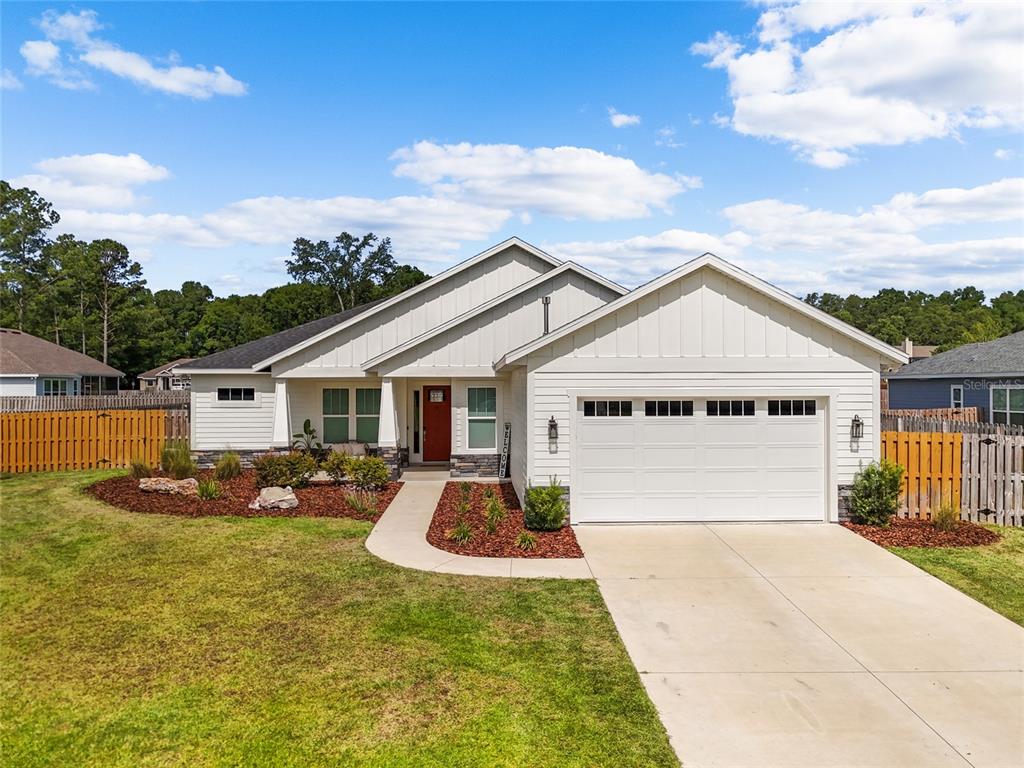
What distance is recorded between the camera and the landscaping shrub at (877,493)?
36.4 ft

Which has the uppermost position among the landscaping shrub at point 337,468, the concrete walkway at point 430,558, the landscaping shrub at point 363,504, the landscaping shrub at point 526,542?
the landscaping shrub at point 337,468

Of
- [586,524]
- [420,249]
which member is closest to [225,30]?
[586,524]

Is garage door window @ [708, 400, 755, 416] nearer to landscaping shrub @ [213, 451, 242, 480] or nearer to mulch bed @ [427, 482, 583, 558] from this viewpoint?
mulch bed @ [427, 482, 583, 558]

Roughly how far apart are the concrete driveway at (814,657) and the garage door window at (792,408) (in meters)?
2.57

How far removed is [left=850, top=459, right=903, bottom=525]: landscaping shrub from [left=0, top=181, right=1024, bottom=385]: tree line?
50.0 m

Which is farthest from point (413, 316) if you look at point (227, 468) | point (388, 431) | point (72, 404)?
point (72, 404)

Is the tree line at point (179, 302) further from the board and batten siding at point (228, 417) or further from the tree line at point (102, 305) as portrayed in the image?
the board and batten siding at point (228, 417)

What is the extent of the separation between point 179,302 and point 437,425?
61722 mm

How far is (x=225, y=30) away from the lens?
1516 centimetres

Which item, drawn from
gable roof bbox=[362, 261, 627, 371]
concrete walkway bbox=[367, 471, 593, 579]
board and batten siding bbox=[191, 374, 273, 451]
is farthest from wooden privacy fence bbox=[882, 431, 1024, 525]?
board and batten siding bbox=[191, 374, 273, 451]

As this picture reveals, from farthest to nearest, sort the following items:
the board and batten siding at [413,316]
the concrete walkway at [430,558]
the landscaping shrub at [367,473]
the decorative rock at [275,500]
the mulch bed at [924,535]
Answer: the board and batten siding at [413,316]
the landscaping shrub at [367,473]
the decorative rock at [275,500]
the mulch bed at [924,535]
the concrete walkway at [430,558]

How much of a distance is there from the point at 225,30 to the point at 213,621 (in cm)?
1435

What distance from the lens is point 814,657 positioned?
6.06m

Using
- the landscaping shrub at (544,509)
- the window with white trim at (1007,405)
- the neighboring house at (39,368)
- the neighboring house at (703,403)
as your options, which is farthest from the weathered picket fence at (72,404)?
the window with white trim at (1007,405)
